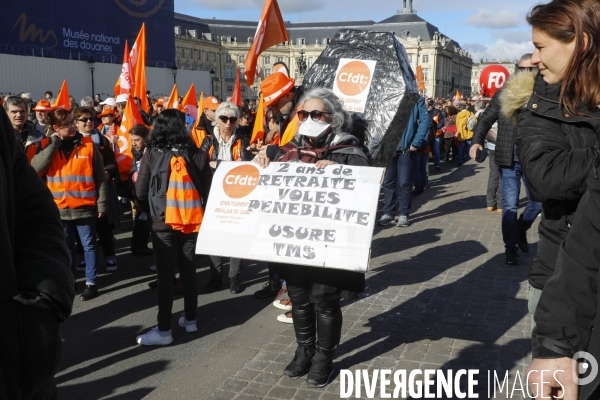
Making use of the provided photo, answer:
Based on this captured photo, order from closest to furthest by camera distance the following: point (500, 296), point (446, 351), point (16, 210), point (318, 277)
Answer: point (16, 210) < point (318, 277) < point (446, 351) < point (500, 296)

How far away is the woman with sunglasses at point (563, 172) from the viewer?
1.50 meters

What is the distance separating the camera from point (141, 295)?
5.55 meters

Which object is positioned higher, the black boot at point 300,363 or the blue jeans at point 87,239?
the blue jeans at point 87,239

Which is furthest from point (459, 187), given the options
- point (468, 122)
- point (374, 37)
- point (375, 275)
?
point (374, 37)

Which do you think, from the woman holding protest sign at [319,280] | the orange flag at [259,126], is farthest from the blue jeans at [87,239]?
the woman holding protest sign at [319,280]

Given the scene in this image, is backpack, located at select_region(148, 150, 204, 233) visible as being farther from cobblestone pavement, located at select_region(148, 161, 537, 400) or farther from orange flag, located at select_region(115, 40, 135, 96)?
orange flag, located at select_region(115, 40, 135, 96)

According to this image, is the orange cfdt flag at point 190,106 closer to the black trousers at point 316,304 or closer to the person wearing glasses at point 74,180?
the person wearing glasses at point 74,180

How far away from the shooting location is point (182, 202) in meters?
4.37

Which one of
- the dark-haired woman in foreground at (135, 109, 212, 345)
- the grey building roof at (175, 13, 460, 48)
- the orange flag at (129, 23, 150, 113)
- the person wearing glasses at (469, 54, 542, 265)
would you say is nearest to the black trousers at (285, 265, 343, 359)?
the dark-haired woman in foreground at (135, 109, 212, 345)

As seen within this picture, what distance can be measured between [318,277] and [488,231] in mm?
4967

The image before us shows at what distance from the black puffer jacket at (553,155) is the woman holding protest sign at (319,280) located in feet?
4.92

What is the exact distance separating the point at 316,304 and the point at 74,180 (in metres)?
2.90

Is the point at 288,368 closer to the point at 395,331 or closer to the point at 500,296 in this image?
the point at 395,331

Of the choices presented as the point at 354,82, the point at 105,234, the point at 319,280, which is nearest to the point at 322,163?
the point at 319,280
